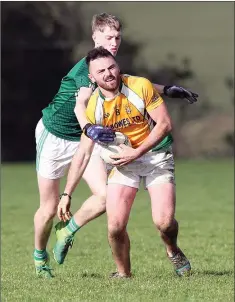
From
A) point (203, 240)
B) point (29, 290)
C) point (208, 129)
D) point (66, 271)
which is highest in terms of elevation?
point (29, 290)

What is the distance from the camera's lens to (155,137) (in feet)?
23.7

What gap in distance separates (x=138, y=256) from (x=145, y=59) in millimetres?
17551

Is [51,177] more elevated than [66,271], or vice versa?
[51,177]

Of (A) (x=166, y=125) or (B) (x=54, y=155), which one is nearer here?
(A) (x=166, y=125)

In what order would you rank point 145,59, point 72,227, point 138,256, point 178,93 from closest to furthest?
point 178,93 < point 72,227 < point 138,256 < point 145,59

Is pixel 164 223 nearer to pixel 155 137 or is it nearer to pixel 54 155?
pixel 155 137

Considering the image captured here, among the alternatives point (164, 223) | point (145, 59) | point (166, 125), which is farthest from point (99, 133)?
point (145, 59)

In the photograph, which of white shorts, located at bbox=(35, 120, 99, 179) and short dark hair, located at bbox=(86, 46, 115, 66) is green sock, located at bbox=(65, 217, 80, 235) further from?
short dark hair, located at bbox=(86, 46, 115, 66)

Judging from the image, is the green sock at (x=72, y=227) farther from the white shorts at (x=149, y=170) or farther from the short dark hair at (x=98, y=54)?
the short dark hair at (x=98, y=54)

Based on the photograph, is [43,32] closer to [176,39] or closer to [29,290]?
[176,39]

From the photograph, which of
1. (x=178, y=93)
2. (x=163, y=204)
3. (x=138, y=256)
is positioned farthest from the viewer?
(x=138, y=256)

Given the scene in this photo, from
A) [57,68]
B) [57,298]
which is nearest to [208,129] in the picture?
[57,68]

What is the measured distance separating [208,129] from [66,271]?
19275 mm

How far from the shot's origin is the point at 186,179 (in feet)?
69.2
